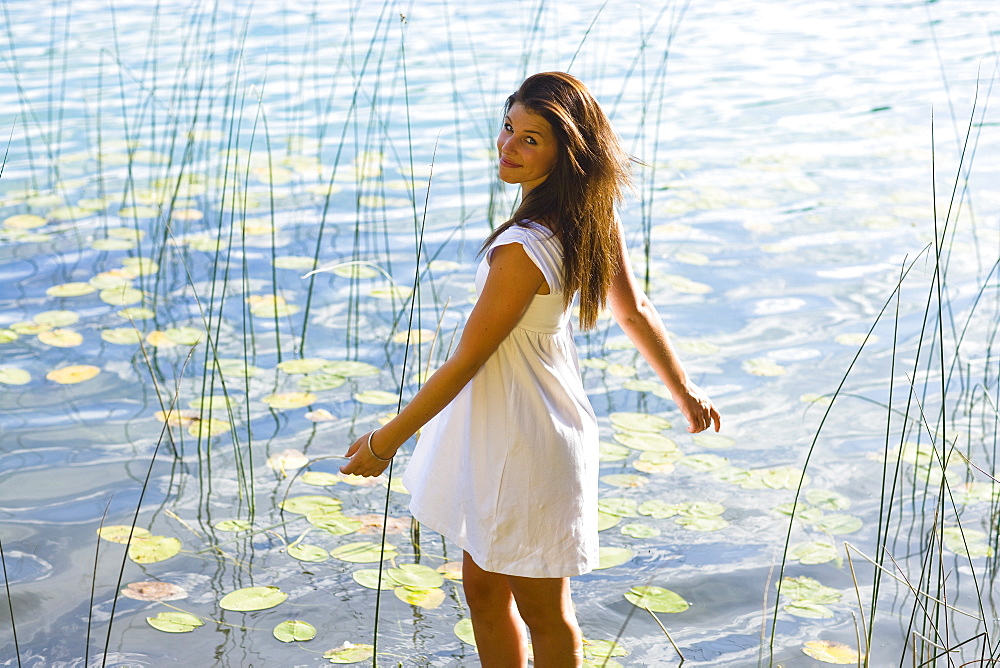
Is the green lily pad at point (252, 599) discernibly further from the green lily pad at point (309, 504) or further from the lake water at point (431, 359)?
the green lily pad at point (309, 504)

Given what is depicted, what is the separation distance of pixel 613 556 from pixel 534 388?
2.90 feet

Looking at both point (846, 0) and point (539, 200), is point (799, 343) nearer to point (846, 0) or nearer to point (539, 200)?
point (539, 200)

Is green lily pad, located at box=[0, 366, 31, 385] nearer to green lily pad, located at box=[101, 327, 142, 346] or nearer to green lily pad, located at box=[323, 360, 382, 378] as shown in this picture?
green lily pad, located at box=[101, 327, 142, 346]

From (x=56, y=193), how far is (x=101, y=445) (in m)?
2.02

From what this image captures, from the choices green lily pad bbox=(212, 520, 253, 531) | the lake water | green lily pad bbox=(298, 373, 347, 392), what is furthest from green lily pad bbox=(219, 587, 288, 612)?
green lily pad bbox=(298, 373, 347, 392)

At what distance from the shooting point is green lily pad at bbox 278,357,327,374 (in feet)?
10.2

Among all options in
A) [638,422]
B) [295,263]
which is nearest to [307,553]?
[638,422]

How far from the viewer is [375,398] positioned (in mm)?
3035

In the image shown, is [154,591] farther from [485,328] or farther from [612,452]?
[612,452]

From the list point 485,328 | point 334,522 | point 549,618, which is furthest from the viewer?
point 334,522

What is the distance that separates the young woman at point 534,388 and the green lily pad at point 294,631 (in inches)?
22.3

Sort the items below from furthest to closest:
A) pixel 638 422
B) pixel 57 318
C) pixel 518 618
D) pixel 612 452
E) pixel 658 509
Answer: pixel 57 318, pixel 638 422, pixel 612 452, pixel 658 509, pixel 518 618

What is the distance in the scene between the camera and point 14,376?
3068 millimetres

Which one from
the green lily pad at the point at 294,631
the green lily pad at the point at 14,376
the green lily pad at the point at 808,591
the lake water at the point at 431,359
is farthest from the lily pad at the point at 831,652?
the green lily pad at the point at 14,376
